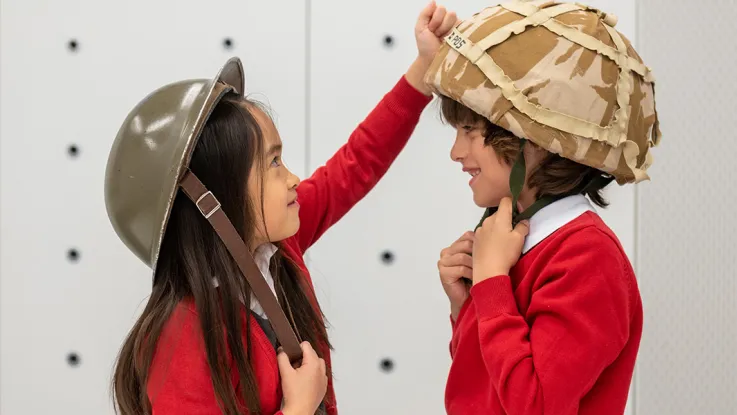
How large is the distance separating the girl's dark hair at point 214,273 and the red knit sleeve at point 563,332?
291 millimetres

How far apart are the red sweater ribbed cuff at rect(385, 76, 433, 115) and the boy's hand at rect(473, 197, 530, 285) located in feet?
0.93

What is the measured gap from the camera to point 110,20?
1.41 meters

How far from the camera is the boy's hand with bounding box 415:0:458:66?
1.13 m

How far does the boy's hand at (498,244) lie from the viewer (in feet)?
3.05

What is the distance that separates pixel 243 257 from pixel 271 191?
0.09m

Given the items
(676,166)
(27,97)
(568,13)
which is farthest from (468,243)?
(27,97)

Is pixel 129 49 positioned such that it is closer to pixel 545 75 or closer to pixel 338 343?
pixel 338 343

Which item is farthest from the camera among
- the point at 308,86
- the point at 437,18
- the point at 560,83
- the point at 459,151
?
the point at 308,86

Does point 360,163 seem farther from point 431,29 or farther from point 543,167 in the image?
point 543,167

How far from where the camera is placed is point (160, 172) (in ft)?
2.96

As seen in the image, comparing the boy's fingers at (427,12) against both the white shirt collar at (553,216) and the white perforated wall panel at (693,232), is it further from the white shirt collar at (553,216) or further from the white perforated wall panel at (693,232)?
the white perforated wall panel at (693,232)

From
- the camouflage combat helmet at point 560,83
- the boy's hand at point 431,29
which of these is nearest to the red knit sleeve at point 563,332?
the camouflage combat helmet at point 560,83

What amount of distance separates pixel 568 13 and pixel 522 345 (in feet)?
1.20

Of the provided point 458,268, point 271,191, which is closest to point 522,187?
point 458,268
